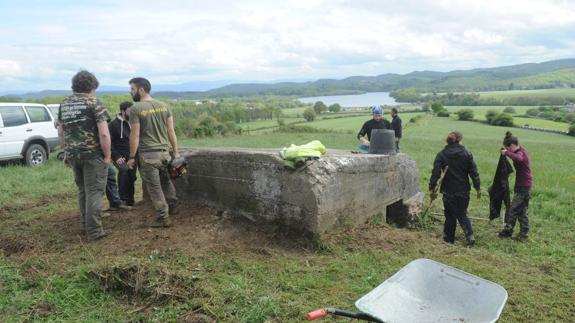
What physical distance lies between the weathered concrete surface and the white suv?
8861 millimetres

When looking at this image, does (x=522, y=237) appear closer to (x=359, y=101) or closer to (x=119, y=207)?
(x=119, y=207)

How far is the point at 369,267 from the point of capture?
5.06m

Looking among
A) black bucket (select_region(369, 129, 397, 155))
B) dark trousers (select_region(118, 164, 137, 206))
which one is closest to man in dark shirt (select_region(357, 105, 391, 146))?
black bucket (select_region(369, 129, 397, 155))

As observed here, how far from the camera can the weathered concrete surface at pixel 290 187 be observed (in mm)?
5496

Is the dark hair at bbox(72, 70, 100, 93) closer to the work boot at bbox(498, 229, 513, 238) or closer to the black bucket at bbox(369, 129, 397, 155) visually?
the black bucket at bbox(369, 129, 397, 155)

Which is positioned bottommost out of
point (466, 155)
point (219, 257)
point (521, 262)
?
point (521, 262)

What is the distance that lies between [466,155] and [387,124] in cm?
383

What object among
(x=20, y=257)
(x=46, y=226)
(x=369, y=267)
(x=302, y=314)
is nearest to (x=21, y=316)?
(x=20, y=257)

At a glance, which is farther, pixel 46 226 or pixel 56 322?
pixel 46 226

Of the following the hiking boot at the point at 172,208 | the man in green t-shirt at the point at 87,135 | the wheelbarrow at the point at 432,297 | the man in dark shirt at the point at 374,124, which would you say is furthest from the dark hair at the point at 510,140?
the man in green t-shirt at the point at 87,135

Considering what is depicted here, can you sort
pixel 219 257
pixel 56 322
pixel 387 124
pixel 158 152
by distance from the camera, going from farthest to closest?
1. pixel 387 124
2. pixel 158 152
3. pixel 219 257
4. pixel 56 322

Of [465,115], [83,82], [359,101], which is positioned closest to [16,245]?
[83,82]

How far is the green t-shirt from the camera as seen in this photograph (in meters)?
5.46

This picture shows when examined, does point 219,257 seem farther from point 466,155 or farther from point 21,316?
point 466,155
